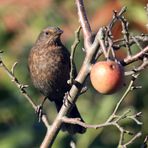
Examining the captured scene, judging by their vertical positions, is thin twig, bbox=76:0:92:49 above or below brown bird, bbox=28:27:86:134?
above

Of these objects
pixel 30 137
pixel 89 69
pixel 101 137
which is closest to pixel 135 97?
pixel 101 137

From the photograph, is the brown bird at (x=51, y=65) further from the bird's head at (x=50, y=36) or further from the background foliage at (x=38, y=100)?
the background foliage at (x=38, y=100)

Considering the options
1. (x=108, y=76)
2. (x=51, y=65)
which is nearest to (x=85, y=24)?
Result: (x=108, y=76)

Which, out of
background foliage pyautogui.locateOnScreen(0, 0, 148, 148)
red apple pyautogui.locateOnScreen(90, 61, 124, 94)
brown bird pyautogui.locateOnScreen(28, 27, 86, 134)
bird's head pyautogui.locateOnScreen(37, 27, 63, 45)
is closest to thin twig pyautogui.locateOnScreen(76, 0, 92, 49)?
red apple pyautogui.locateOnScreen(90, 61, 124, 94)

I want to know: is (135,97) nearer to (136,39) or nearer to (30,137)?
(30,137)

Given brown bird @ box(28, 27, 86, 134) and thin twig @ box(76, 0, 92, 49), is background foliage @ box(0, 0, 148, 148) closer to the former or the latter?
brown bird @ box(28, 27, 86, 134)
